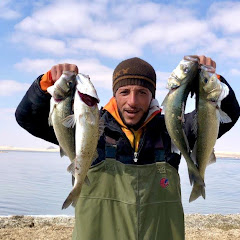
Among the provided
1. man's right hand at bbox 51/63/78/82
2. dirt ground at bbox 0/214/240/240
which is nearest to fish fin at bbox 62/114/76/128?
man's right hand at bbox 51/63/78/82

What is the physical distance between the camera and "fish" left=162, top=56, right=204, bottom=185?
3.35 metres

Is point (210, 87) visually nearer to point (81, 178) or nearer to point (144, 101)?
point (144, 101)

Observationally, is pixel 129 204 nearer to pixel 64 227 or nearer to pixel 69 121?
pixel 69 121

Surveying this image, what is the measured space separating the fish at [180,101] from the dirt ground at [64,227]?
17.8 feet

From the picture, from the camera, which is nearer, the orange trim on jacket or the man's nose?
the man's nose

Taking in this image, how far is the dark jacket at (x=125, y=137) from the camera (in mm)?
3652

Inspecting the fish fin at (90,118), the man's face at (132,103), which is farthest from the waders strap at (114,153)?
the fish fin at (90,118)

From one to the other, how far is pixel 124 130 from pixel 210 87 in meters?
1.10

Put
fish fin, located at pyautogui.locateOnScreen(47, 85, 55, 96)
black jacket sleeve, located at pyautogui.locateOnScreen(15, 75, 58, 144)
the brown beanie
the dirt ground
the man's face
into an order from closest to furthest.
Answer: fish fin, located at pyautogui.locateOnScreen(47, 85, 55, 96)
black jacket sleeve, located at pyautogui.locateOnScreen(15, 75, 58, 144)
the man's face
the brown beanie
the dirt ground

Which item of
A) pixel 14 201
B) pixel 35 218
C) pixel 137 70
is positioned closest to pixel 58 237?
pixel 35 218

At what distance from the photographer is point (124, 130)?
3.95 metres

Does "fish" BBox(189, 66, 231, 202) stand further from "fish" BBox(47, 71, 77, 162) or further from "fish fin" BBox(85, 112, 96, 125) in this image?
"fish" BBox(47, 71, 77, 162)

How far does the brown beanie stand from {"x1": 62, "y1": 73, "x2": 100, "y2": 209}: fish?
0.92m

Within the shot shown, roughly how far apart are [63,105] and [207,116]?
Answer: 1.36 m
